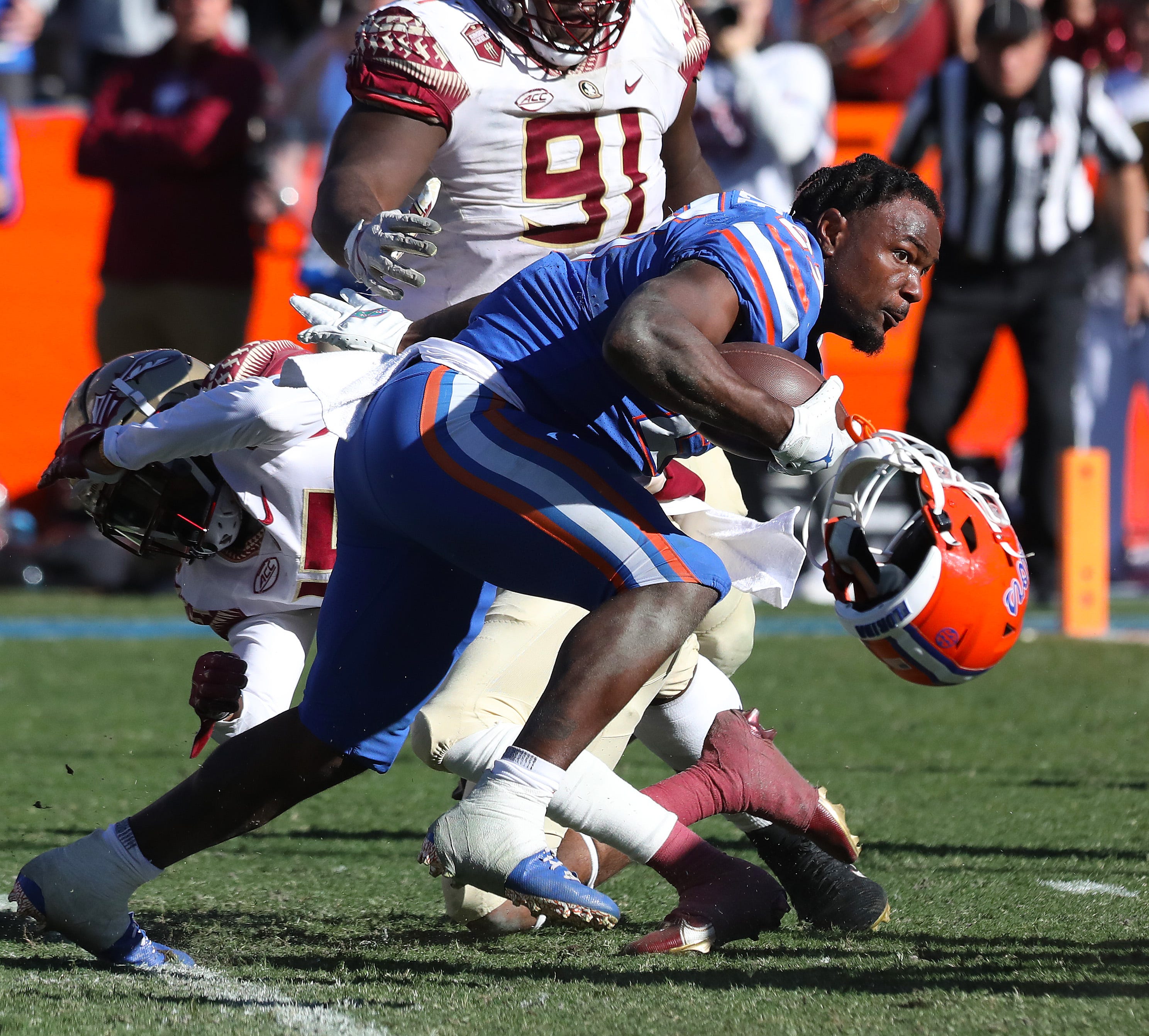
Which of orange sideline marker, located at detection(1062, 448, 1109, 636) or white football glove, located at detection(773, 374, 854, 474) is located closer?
white football glove, located at detection(773, 374, 854, 474)

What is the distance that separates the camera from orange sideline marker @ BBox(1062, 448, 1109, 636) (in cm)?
753

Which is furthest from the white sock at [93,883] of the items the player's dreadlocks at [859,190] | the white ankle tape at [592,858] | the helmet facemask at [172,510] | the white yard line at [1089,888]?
the white yard line at [1089,888]

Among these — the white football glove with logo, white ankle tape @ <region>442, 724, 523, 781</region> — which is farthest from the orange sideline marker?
white ankle tape @ <region>442, 724, 523, 781</region>

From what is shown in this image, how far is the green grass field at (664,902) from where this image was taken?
2668mm

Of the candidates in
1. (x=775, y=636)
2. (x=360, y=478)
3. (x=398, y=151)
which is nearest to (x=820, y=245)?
(x=360, y=478)

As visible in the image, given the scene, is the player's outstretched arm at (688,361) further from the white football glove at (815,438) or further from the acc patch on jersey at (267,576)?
the acc patch on jersey at (267,576)

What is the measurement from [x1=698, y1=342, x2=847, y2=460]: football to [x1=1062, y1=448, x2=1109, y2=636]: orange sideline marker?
4.89 metres

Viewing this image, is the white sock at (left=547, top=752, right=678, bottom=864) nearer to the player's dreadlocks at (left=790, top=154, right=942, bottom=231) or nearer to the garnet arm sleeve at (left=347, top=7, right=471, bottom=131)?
the player's dreadlocks at (left=790, top=154, right=942, bottom=231)

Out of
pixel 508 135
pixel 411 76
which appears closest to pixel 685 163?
pixel 508 135

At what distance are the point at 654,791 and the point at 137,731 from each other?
2.61 m

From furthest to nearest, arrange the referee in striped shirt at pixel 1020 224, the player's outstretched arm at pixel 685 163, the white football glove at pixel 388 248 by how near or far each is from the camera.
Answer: the referee in striped shirt at pixel 1020 224
the player's outstretched arm at pixel 685 163
the white football glove at pixel 388 248

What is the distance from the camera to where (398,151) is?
3742 millimetres

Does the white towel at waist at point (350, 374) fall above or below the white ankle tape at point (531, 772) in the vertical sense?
above

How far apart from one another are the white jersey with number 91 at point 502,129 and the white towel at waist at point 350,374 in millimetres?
724
